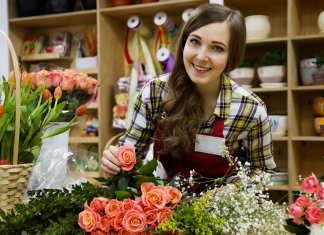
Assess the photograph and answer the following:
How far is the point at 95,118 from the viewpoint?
10.7ft

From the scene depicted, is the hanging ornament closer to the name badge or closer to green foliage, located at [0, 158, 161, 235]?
the name badge

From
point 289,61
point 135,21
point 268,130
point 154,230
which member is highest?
point 135,21

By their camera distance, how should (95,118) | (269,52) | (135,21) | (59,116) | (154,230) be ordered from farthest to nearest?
(95,118) < (135,21) < (269,52) < (59,116) < (154,230)

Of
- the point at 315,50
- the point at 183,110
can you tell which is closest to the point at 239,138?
the point at 183,110

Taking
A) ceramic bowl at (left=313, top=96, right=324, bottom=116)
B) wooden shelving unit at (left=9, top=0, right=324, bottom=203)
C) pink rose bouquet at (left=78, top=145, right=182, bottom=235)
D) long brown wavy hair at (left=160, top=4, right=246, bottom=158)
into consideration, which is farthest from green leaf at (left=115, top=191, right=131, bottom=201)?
ceramic bowl at (left=313, top=96, right=324, bottom=116)

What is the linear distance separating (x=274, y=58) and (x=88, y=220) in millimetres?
2177

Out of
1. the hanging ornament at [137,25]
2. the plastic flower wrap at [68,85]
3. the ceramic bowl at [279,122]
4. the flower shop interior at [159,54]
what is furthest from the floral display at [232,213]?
the hanging ornament at [137,25]

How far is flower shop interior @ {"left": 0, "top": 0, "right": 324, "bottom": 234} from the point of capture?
8.56 feet

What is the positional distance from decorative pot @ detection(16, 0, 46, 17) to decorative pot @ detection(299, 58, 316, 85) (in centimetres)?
208

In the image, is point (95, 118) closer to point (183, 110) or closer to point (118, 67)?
point (118, 67)

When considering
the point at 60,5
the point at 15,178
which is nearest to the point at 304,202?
the point at 15,178

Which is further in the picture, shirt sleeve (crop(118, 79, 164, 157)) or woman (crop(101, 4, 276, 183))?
shirt sleeve (crop(118, 79, 164, 157))

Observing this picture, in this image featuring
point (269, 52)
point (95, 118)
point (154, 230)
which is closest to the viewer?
point (154, 230)

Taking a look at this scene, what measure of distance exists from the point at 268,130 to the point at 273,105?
151cm
